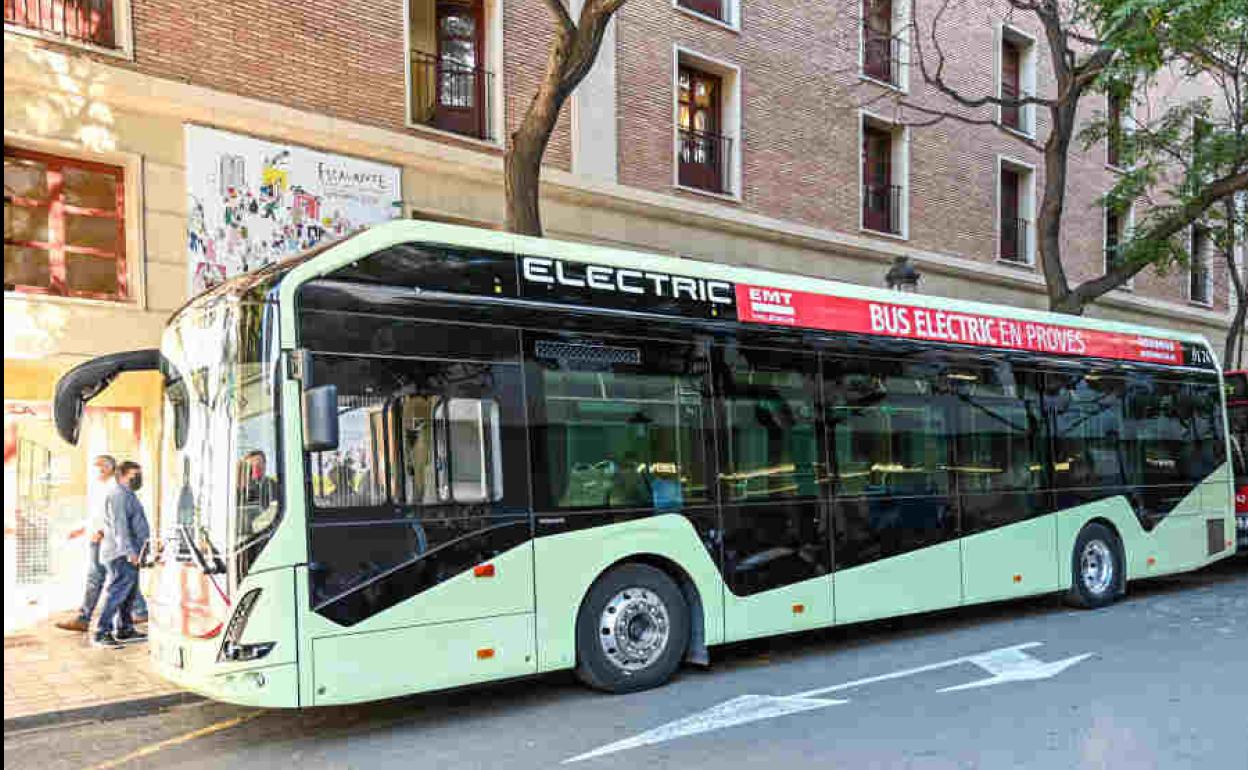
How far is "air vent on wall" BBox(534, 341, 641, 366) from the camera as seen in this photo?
7332 millimetres

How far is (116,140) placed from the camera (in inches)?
429

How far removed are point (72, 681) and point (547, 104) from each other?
667 cm

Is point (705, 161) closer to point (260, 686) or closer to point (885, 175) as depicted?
point (885, 175)

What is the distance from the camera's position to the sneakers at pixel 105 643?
31.8 ft

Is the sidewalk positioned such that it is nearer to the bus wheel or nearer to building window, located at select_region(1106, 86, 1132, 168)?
the bus wheel

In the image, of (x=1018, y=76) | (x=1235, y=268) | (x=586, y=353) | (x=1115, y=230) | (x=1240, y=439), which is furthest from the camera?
(x=1115, y=230)

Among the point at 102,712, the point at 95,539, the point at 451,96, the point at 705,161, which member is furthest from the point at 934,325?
the point at 95,539

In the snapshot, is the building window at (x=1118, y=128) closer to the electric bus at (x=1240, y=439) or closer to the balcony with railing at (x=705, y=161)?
the electric bus at (x=1240, y=439)

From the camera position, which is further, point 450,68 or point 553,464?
point 450,68

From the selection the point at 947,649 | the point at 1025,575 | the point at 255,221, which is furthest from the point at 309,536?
the point at 1025,575

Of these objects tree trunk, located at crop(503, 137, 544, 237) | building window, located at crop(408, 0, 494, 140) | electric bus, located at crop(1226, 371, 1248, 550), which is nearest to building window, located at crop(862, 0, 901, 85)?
electric bus, located at crop(1226, 371, 1248, 550)

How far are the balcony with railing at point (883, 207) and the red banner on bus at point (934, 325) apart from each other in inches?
316

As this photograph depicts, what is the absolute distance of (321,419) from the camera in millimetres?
5891

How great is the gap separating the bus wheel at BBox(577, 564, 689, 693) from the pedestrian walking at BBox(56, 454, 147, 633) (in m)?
5.37
